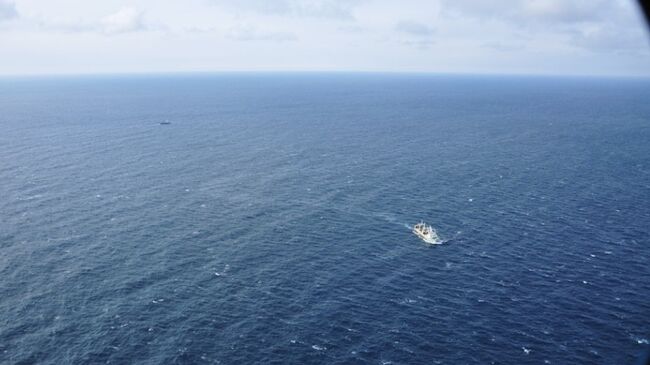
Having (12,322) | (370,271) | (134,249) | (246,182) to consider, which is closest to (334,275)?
(370,271)

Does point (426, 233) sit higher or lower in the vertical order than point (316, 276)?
higher

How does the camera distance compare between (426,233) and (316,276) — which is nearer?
(316,276)

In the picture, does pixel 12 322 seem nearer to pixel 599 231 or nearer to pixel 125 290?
pixel 125 290

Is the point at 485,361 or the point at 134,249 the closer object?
the point at 485,361

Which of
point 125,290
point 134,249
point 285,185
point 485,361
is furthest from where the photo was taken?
point 285,185

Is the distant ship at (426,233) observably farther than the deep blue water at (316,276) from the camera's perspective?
Yes

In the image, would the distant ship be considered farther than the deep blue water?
Yes

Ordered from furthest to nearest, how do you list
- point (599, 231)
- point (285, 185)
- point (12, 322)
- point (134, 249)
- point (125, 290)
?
point (285, 185), point (599, 231), point (134, 249), point (125, 290), point (12, 322)

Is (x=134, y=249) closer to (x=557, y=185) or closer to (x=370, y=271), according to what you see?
(x=370, y=271)
